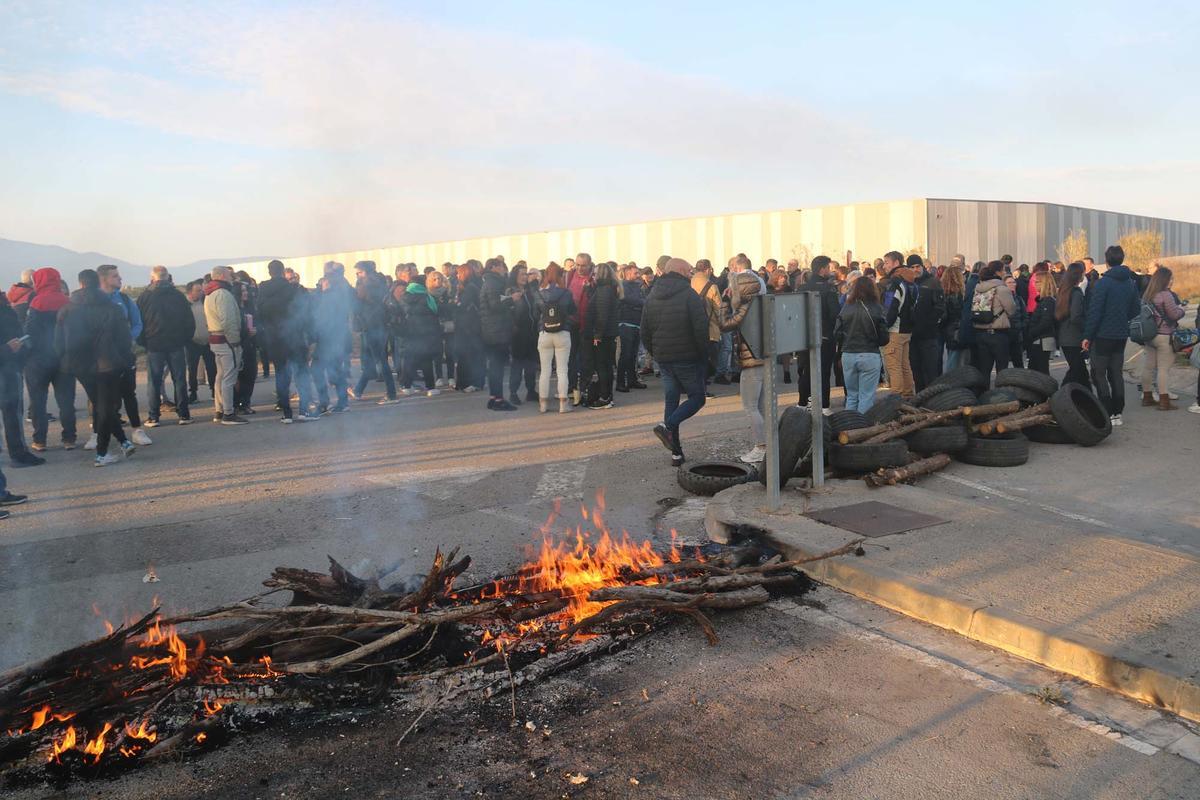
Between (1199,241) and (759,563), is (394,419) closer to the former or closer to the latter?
(759,563)

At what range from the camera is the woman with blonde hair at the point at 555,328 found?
1145cm

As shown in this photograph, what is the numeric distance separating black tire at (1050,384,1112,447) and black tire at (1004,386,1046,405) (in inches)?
5.1

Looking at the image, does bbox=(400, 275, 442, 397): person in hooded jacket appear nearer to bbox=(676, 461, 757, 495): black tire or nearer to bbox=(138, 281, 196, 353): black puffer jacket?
bbox=(138, 281, 196, 353): black puffer jacket

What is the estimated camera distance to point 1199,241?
90375mm

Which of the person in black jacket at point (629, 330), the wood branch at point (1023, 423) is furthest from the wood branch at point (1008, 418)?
the person in black jacket at point (629, 330)

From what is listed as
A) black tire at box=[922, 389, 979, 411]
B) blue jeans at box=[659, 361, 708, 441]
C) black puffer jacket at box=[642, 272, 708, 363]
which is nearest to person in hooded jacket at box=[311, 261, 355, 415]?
black puffer jacket at box=[642, 272, 708, 363]

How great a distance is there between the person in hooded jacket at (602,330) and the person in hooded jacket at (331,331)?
3.35 meters

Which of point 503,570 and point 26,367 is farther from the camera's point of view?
point 26,367

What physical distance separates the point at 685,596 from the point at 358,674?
1.65 metres

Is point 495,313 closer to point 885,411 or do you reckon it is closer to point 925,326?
point 925,326

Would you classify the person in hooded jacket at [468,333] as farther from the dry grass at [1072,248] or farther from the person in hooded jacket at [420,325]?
the dry grass at [1072,248]

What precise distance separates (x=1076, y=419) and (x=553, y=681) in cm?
688

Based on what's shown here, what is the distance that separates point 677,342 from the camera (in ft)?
26.7

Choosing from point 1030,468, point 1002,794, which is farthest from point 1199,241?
point 1002,794
